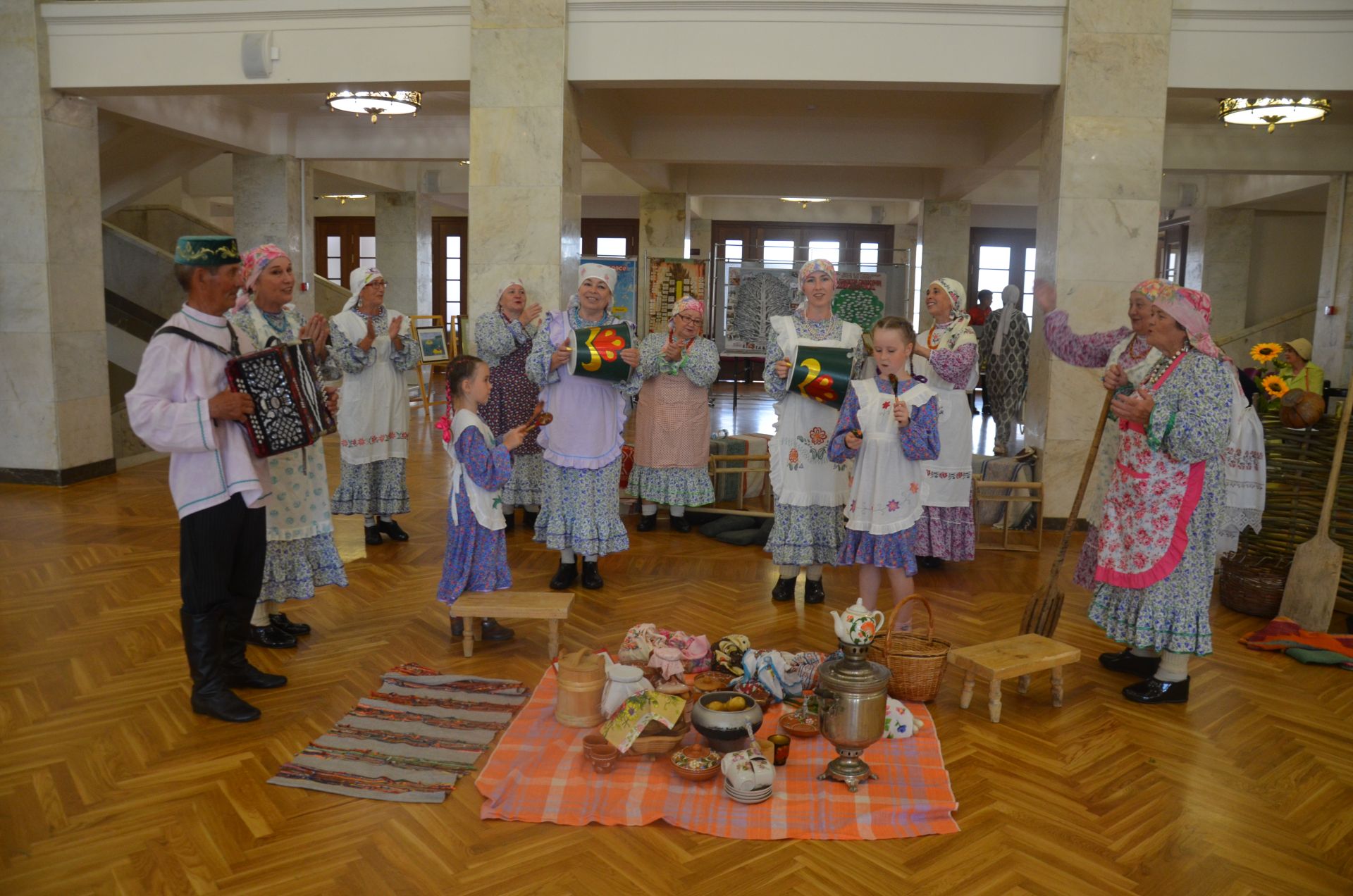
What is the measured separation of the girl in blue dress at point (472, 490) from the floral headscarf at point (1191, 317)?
2.71 meters

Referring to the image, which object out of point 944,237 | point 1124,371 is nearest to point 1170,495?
point 1124,371

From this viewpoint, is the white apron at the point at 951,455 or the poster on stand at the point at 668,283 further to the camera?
the poster on stand at the point at 668,283

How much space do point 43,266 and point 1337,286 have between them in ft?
46.8

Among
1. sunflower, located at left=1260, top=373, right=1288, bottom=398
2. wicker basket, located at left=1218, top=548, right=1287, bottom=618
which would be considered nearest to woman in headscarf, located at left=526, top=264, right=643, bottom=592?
wicker basket, located at left=1218, top=548, right=1287, bottom=618

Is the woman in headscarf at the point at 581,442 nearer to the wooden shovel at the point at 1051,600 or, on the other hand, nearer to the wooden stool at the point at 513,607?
the wooden stool at the point at 513,607

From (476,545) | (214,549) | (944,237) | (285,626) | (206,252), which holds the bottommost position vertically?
(285,626)

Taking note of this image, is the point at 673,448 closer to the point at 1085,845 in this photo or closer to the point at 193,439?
the point at 193,439

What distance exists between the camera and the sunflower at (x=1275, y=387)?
6023mm

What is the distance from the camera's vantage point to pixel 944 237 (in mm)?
15273

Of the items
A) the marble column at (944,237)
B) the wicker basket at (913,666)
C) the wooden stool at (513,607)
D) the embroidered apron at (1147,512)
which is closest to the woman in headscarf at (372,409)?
the wooden stool at (513,607)

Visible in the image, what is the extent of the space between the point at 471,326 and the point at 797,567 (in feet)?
8.86

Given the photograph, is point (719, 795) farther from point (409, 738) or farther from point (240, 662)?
point (240, 662)

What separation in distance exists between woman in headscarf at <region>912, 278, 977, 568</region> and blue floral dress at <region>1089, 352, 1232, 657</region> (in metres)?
1.84

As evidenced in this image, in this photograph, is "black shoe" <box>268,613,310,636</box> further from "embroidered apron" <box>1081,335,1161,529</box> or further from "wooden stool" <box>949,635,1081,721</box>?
"embroidered apron" <box>1081,335,1161,529</box>
